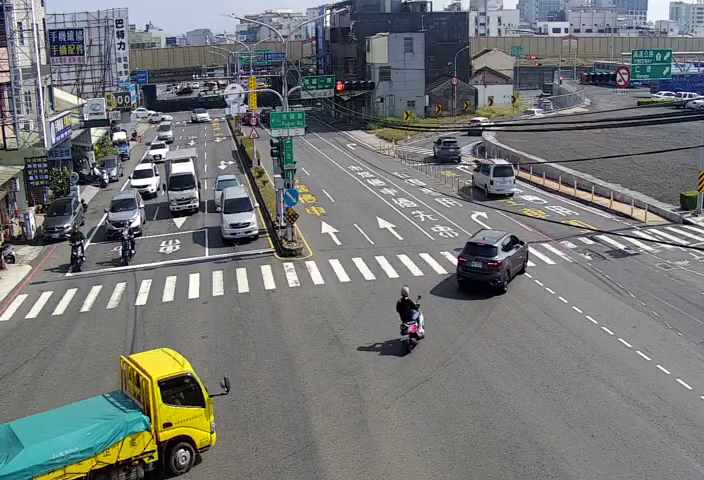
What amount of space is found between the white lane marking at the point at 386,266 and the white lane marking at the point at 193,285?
6.71 m

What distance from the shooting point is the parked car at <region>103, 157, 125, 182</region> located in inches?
2132

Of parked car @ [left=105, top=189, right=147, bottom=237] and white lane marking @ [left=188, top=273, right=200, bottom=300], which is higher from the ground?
parked car @ [left=105, top=189, right=147, bottom=237]

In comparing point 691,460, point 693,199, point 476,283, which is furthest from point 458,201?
point 691,460

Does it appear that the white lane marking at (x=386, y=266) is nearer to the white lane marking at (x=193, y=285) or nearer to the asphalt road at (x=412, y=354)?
the asphalt road at (x=412, y=354)

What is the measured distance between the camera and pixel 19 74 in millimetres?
41812

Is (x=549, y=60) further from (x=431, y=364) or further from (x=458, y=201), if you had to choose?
(x=431, y=364)

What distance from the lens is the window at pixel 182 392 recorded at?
580 inches

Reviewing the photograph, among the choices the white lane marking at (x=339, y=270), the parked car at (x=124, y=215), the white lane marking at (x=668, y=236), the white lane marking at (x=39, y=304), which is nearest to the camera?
the white lane marking at (x=39, y=304)

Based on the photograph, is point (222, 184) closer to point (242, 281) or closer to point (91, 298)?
point (242, 281)

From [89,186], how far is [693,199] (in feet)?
118

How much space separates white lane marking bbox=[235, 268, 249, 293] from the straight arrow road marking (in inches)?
318

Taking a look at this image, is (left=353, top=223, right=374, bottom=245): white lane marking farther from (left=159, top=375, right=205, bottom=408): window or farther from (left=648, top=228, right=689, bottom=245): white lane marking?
(left=159, top=375, right=205, bottom=408): window

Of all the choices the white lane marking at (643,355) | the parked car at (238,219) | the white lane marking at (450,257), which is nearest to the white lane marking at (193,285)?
the parked car at (238,219)

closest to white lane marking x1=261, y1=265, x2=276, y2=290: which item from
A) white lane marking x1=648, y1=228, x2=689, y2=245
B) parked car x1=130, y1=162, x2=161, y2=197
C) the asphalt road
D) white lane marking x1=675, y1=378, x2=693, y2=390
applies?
the asphalt road
